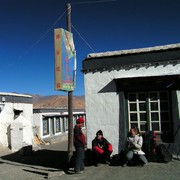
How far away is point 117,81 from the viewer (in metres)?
10.5

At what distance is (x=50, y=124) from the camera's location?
24.1 m

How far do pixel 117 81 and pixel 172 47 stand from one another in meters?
2.04

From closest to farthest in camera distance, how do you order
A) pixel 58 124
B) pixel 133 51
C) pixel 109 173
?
pixel 109 173 → pixel 133 51 → pixel 58 124

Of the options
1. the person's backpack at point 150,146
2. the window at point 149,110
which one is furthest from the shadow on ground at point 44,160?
the window at point 149,110

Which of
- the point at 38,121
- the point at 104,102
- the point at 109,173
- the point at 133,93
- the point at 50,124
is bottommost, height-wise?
the point at 109,173

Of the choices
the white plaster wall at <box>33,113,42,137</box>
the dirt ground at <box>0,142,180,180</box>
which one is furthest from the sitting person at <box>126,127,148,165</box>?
the white plaster wall at <box>33,113,42,137</box>

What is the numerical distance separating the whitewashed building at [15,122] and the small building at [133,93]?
6.69 metres

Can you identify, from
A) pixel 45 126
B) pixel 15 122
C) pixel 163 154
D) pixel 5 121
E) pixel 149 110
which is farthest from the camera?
pixel 45 126

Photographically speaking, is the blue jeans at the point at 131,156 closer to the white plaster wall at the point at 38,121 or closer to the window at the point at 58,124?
the white plaster wall at the point at 38,121

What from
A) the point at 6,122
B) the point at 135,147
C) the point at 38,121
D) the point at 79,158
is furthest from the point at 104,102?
the point at 38,121

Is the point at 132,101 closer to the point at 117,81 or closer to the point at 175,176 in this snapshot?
the point at 117,81

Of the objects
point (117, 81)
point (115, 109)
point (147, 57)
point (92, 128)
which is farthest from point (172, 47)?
point (92, 128)

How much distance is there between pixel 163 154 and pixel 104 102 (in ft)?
8.39

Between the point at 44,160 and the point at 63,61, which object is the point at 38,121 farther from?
the point at 63,61
